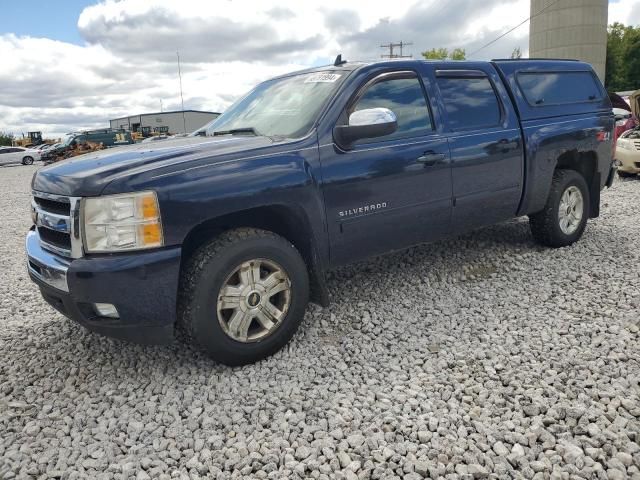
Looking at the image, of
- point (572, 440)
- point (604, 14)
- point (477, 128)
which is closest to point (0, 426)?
point (572, 440)

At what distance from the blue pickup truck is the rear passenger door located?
0.04 ft

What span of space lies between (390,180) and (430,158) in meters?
0.45

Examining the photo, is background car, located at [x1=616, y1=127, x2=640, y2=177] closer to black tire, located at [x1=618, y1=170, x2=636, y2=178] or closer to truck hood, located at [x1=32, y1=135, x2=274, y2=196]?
black tire, located at [x1=618, y1=170, x2=636, y2=178]

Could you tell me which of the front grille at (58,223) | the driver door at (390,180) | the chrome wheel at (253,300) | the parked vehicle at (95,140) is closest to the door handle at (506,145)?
the driver door at (390,180)

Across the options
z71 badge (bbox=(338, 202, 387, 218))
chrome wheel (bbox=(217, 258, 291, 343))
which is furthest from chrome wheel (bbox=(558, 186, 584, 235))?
chrome wheel (bbox=(217, 258, 291, 343))

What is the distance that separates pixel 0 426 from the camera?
287 cm

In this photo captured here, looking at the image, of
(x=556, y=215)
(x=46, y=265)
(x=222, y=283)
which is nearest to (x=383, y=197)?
(x=222, y=283)

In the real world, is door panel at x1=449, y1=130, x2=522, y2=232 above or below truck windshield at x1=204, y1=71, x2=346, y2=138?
below

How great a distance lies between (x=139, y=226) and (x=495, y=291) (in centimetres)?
300

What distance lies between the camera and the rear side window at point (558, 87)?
5.06 metres

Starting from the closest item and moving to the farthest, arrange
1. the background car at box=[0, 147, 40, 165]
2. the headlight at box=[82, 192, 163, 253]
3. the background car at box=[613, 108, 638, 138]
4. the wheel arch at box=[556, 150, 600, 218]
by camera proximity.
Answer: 1. the headlight at box=[82, 192, 163, 253]
2. the wheel arch at box=[556, 150, 600, 218]
3. the background car at box=[613, 108, 638, 138]
4. the background car at box=[0, 147, 40, 165]

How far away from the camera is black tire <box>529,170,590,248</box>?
17.3 feet

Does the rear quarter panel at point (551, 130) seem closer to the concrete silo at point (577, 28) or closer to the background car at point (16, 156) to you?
the background car at point (16, 156)

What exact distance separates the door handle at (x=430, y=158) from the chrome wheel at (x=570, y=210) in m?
1.95
